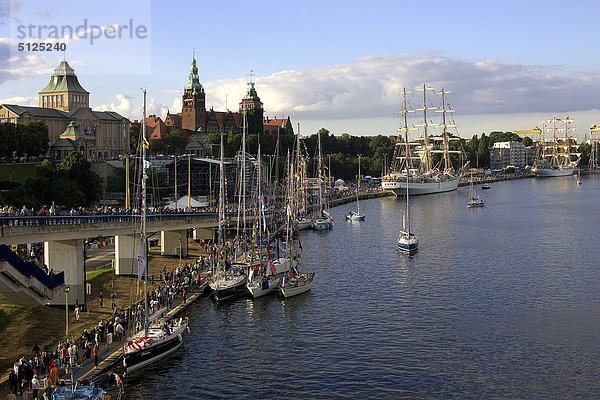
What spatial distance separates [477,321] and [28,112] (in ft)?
363

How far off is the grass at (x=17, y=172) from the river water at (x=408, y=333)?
43461 mm

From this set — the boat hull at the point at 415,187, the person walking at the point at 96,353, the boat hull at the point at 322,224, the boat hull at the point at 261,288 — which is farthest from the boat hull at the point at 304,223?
the boat hull at the point at 415,187

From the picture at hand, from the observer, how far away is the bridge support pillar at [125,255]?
57.9 meters

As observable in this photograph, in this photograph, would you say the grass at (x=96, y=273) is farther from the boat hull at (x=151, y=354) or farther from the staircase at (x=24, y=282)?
the boat hull at (x=151, y=354)

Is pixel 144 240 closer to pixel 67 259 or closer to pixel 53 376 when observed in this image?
pixel 53 376

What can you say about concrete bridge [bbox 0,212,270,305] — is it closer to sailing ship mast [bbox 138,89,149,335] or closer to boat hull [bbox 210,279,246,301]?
sailing ship mast [bbox 138,89,149,335]

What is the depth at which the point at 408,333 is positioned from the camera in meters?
44.3

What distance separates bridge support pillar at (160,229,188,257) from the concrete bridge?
218cm

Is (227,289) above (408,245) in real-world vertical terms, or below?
below

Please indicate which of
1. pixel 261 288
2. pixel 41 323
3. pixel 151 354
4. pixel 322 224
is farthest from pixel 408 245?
pixel 151 354

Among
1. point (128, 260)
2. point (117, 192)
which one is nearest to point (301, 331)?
point (128, 260)

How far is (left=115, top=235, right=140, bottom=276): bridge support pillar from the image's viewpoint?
5791cm

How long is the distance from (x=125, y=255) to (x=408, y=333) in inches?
971

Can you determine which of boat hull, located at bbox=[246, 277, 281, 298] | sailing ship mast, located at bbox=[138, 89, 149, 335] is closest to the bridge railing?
sailing ship mast, located at bbox=[138, 89, 149, 335]
